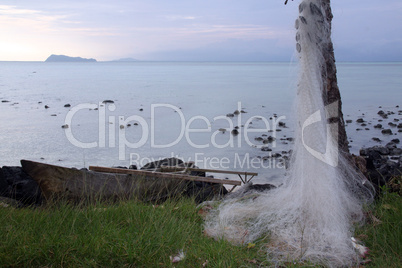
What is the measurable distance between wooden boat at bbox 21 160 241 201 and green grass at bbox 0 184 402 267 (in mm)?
1119

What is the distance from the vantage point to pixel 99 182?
6324 millimetres

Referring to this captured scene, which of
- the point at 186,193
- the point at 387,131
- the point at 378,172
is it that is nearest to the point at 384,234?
the point at 378,172

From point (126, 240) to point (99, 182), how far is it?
2.74m

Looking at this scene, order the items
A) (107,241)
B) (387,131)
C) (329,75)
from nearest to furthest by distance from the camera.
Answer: (107,241), (329,75), (387,131)

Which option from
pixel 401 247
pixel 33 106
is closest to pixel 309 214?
pixel 401 247

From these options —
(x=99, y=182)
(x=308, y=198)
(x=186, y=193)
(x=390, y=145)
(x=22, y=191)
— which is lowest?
(x=186, y=193)

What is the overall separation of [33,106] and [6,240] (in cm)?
2099

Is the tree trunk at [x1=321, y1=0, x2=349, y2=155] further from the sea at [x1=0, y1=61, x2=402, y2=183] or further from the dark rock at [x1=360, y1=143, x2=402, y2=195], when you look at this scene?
the dark rock at [x1=360, y1=143, x2=402, y2=195]

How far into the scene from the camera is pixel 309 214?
4207mm

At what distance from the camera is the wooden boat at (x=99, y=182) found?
6000 mm

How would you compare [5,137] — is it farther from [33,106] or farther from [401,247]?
[401,247]

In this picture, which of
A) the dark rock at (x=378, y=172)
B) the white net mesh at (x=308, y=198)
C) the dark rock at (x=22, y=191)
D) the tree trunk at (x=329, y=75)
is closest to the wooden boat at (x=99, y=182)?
the dark rock at (x=22, y=191)

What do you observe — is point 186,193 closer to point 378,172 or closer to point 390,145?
point 378,172

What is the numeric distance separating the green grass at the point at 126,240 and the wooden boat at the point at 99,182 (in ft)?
3.67
